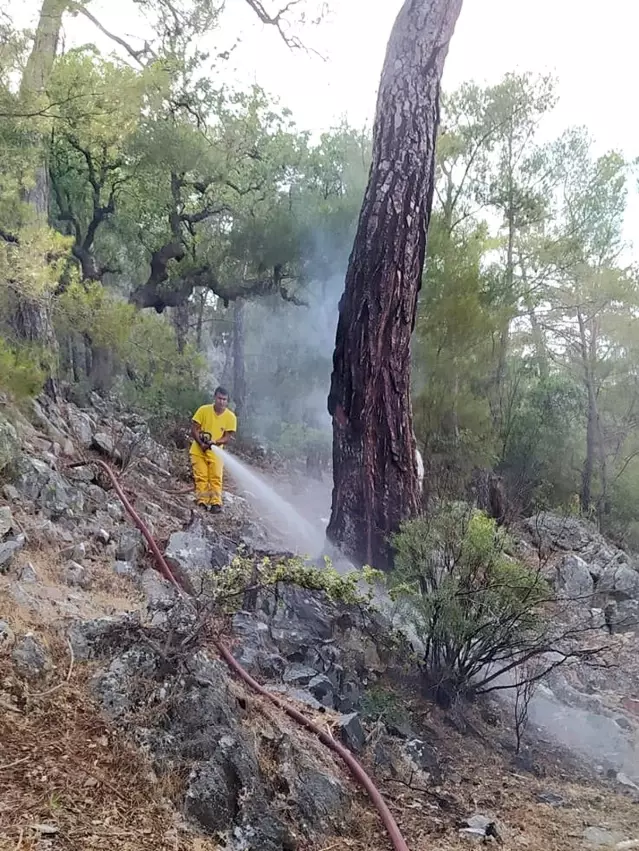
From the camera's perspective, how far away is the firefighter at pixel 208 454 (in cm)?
691

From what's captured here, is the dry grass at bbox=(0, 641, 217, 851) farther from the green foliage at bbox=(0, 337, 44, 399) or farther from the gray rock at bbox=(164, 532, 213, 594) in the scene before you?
the green foliage at bbox=(0, 337, 44, 399)

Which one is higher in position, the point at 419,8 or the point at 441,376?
the point at 419,8

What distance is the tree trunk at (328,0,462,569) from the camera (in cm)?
601

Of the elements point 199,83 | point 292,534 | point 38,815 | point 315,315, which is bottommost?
point 38,815

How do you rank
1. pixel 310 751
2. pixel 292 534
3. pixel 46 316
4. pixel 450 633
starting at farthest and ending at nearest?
pixel 292 534 < pixel 46 316 < pixel 450 633 < pixel 310 751

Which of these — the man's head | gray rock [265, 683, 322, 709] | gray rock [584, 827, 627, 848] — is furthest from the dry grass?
the man's head

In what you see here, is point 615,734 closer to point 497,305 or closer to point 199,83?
point 497,305

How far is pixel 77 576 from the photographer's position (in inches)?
155

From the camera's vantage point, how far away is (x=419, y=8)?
6277 mm

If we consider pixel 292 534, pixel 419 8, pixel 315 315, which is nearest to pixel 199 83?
pixel 315 315

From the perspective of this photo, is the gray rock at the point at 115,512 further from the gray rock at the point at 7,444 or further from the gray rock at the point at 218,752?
the gray rock at the point at 218,752

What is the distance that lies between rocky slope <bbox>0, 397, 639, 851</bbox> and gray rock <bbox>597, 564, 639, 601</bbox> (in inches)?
85.0

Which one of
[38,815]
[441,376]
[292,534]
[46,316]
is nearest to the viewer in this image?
[38,815]

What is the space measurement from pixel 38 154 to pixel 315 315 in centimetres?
1018
